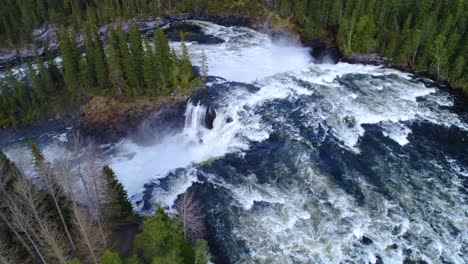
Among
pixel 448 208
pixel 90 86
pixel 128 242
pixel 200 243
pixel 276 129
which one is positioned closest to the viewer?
pixel 200 243

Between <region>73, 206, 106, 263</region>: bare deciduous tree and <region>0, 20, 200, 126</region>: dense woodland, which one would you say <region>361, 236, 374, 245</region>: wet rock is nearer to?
<region>73, 206, 106, 263</region>: bare deciduous tree

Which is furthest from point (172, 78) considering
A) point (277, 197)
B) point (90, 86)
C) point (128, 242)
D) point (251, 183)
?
point (128, 242)

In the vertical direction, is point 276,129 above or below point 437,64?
below

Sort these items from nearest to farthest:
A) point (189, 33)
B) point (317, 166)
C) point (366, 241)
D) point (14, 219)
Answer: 1. point (14, 219)
2. point (366, 241)
3. point (317, 166)
4. point (189, 33)

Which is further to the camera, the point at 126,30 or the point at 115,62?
the point at 126,30

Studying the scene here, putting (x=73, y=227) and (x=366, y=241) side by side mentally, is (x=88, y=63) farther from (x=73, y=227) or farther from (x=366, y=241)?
(x=366, y=241)

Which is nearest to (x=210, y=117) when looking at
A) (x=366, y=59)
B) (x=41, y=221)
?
(x=41, y=221)

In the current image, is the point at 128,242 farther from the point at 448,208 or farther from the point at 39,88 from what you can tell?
the point at 39,88
